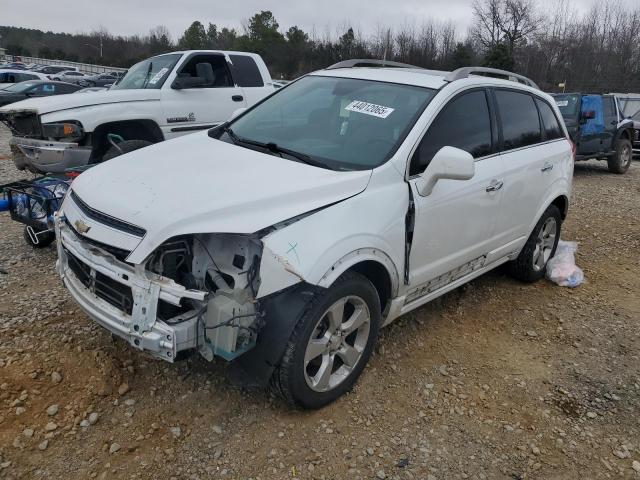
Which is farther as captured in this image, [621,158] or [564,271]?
[621,158]

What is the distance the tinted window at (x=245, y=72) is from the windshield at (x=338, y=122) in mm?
4110

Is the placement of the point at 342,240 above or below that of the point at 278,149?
below

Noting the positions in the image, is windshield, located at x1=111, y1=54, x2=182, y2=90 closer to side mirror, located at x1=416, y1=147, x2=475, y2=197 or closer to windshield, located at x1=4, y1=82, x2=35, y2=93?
side mirror, located at x1=416, y1=147, x2=475, y2=197

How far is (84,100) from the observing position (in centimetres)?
627

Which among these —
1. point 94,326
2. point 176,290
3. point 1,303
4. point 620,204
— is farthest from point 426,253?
point 620,204

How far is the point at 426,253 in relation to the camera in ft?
10.8

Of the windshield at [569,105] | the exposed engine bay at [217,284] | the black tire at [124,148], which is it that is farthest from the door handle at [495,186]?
the windshield at [569,105]

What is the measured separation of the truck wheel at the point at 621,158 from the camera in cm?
1228

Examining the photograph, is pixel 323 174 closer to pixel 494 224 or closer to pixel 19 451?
pixel 494 224

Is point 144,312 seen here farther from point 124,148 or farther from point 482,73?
point 124,148

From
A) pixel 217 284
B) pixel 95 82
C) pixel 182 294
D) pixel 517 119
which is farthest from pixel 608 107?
pixel 95 82

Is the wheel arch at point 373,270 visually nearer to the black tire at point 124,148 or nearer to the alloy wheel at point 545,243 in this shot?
the alloy wheel at point 545,243

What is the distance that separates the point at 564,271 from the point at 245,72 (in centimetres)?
531

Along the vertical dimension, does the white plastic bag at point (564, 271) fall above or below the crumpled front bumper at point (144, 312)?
below
